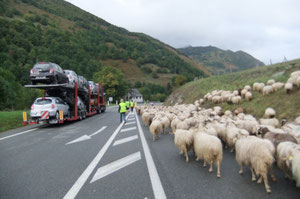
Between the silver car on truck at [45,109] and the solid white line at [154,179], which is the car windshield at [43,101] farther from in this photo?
the solid white line at [154,179]

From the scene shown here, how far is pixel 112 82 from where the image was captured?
74250mm

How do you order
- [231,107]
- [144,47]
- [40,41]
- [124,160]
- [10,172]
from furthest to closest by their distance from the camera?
[144,47], [40,41], [231,107], [124,160], [10,172]

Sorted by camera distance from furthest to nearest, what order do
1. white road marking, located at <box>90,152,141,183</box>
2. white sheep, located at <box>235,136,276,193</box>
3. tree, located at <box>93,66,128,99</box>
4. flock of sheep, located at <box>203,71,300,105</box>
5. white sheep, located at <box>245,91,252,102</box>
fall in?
tree, located at <box>93,66,128,99</box>
white sheep, located at <box>245,91,252,102</box>
flock of sheep, located at <box>203,71,300,105</box>
white road marking, located at <box>90,152,141,183</box>
white sheep, located at <box>235,136,276,193</box>

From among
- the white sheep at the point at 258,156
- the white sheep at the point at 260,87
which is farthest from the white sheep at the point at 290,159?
the white sheep at the point at 260,87

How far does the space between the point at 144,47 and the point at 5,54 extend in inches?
4480

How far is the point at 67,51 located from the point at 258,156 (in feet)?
374

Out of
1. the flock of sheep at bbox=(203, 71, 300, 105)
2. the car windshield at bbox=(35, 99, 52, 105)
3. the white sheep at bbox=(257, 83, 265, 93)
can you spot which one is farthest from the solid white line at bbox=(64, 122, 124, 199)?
the white sheep at bbox=(257, 83, 265, 93)

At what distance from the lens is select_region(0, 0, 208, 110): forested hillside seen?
258 ft

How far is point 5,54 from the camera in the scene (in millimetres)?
77438

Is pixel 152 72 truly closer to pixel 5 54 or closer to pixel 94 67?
pixel 94 67

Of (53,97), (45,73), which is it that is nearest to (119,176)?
(53,97)

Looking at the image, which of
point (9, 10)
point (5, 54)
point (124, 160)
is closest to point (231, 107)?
point (124, 160)

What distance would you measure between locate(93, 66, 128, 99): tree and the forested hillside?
2118 centimetres

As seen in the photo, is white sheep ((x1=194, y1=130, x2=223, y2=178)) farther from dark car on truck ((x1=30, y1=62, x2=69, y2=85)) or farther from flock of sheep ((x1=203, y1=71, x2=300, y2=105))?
dark car on truck ((x1=30, y1=62, x2=69, y2=85))
